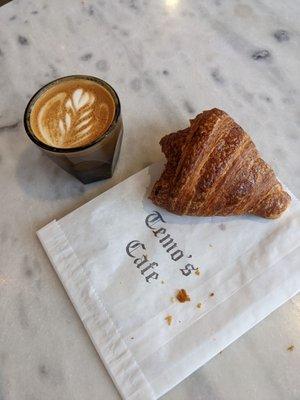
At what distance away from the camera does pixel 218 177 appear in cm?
69

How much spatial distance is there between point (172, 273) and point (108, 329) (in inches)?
5.7

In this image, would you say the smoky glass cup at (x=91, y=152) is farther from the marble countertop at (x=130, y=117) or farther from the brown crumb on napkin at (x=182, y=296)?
the brown crumb on napkin at (x=182, y=296)

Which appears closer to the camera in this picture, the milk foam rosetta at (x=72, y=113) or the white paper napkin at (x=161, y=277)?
the white paper napkin at (x=161, y=277)

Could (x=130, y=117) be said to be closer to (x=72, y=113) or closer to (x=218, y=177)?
(x=72, y=113)

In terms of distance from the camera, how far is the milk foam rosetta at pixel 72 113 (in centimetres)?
78

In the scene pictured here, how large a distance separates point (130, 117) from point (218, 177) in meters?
0.33

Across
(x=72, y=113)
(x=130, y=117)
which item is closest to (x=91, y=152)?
(x=72, y=113)

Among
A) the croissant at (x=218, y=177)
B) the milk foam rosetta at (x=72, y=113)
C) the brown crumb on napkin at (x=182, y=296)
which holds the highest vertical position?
the milk foam rosetta at (x=72, y=113)

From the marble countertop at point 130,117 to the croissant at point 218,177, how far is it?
12cm

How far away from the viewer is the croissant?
0.70 meters

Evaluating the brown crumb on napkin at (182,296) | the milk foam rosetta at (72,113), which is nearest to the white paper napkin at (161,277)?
the brown crumb on napkin at (182,296)

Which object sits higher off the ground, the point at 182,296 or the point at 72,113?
the point at 72,113

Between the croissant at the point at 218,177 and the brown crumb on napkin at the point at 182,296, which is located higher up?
the croissant at the point at 218,177

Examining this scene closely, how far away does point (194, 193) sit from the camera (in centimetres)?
71
